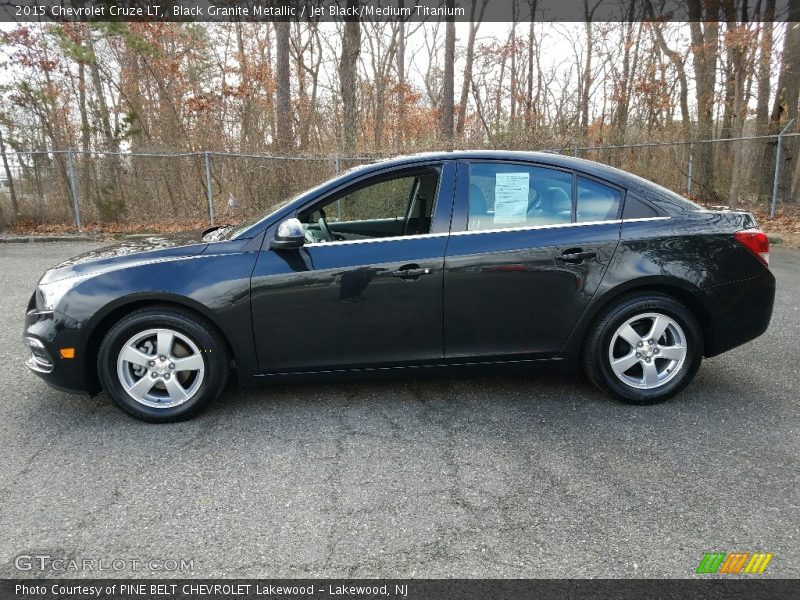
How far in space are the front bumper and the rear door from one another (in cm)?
223

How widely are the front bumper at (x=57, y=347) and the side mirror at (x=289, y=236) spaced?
128 cm

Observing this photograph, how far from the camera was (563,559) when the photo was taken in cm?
216

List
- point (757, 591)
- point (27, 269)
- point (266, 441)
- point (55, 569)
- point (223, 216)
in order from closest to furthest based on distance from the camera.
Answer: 1. point (757, 591)
2. point (55, 569)
3. point (266, 441)
4. point (27, 269)
5. point (223, 216)

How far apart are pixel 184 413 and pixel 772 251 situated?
1044 centimetres

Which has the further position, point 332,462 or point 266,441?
point 266,441

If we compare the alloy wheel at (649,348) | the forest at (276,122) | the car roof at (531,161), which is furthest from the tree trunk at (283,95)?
the alloy wheel at (649,348)

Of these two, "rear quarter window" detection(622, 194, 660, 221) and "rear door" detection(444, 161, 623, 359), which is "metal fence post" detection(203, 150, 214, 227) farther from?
"rear quarter window" detection(622, 194, 660, 221)

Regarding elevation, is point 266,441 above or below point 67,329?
below

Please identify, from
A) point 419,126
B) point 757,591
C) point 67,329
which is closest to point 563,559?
point 757,591

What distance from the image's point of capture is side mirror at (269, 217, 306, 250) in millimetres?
3293

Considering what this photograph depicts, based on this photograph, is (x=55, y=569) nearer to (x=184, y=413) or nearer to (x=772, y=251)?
(x=184, y=413)

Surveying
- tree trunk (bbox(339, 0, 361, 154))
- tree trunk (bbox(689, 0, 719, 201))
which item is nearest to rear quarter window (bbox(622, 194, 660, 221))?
tree trunk (bbox(339, 0, 361, 154))

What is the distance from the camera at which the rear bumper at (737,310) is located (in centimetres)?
352

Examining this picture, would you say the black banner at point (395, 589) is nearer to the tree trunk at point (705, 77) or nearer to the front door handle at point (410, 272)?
the front door handle at point (410, 272)
